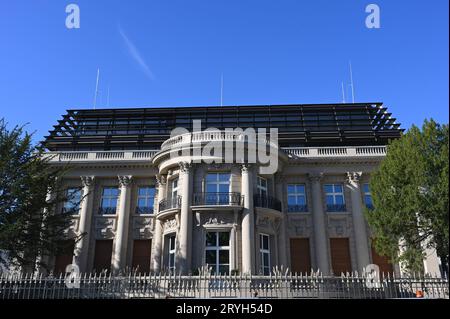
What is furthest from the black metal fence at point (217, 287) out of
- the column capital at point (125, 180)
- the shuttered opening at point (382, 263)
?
the column capital at point (125, 180)

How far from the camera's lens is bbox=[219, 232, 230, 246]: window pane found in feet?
70.9

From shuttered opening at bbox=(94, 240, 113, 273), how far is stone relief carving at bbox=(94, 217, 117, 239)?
0.44 m

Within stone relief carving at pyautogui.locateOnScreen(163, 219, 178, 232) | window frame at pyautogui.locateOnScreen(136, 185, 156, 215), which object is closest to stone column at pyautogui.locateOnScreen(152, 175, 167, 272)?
window frame at pyautogui.locateOnScreen(136, 185, 156, 215)

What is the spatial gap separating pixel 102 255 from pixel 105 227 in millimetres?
1820

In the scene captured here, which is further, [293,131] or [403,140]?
[293,131]

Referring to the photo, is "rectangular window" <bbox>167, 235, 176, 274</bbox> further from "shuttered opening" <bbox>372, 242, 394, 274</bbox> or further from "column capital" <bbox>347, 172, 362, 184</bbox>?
"shuttered opening" <bbox>372, 242, 394, 274</bbox>

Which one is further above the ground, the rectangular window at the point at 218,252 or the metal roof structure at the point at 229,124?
the metal roof structure at the point at 229,124

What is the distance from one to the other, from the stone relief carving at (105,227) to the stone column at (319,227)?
43.4ft

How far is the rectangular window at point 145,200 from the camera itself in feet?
85.1
